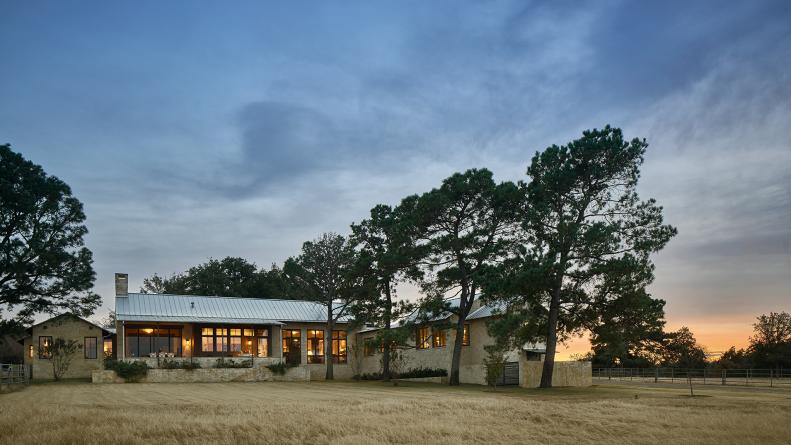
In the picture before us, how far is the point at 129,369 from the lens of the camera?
34719mm

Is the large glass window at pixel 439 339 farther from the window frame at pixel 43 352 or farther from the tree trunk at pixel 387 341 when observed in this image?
the window frame at pixel 43 352

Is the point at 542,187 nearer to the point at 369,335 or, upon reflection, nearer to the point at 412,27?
the point at 412,27

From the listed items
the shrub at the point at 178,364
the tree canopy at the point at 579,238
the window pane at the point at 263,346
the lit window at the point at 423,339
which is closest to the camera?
the tree canopy at the point at 579,238

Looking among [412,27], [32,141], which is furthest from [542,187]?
[32,141]

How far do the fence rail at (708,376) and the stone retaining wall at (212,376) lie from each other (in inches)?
883

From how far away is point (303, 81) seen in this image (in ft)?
93.4

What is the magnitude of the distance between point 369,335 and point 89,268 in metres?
19.2

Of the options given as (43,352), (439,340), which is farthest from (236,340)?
(439,340)

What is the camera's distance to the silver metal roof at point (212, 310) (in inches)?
1585

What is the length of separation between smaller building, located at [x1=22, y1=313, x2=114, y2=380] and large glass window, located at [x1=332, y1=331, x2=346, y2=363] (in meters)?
15.0

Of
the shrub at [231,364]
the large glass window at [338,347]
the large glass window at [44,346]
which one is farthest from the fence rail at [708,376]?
the large glass window at [44,346]

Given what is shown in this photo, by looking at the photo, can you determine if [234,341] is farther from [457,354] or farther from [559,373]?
[559,373]

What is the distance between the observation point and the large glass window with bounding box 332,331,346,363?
4653 centimetres

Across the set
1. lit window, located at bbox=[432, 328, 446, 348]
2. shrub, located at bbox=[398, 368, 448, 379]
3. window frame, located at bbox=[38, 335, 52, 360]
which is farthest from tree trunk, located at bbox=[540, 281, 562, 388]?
window frame, located at bbox=[38, 335, 52, 360]
